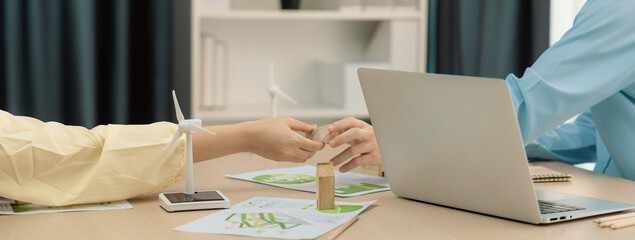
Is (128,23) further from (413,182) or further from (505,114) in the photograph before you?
(505,114)

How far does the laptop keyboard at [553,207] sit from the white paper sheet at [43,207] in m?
0.60

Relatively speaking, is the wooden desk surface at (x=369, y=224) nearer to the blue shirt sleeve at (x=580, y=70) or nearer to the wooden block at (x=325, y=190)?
the wooden block at (x=325, y=190)

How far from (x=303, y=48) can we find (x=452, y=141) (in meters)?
1.85

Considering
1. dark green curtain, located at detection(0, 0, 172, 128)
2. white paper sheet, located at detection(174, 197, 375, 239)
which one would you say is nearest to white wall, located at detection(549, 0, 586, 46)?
dark green curtain, located at detection(0, 0, 172, 128)

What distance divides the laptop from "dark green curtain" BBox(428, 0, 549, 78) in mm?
1718

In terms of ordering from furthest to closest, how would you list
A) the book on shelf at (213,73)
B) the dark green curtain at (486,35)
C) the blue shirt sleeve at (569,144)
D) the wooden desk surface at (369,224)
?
the dark green curtain at (486,35) < the book on shelf at (213,73) < the blue shirt sleeve at (569,144) < the wooden desk surface at (369,224)

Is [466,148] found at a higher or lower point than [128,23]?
lower

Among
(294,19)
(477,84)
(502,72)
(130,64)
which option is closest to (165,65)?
(130,64)

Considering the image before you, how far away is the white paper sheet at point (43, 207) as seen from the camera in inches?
39.9

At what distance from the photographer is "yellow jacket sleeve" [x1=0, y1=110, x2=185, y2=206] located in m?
1.02

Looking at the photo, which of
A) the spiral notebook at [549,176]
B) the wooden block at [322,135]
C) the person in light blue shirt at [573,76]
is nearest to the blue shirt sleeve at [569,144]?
the spiral notebook at [549,176]

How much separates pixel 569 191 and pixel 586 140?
0.52 meters

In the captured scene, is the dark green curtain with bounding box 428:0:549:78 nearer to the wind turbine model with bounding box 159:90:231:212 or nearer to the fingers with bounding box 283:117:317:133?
the fingers with bounding box 283:117:317:133

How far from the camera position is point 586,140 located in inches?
65.9
